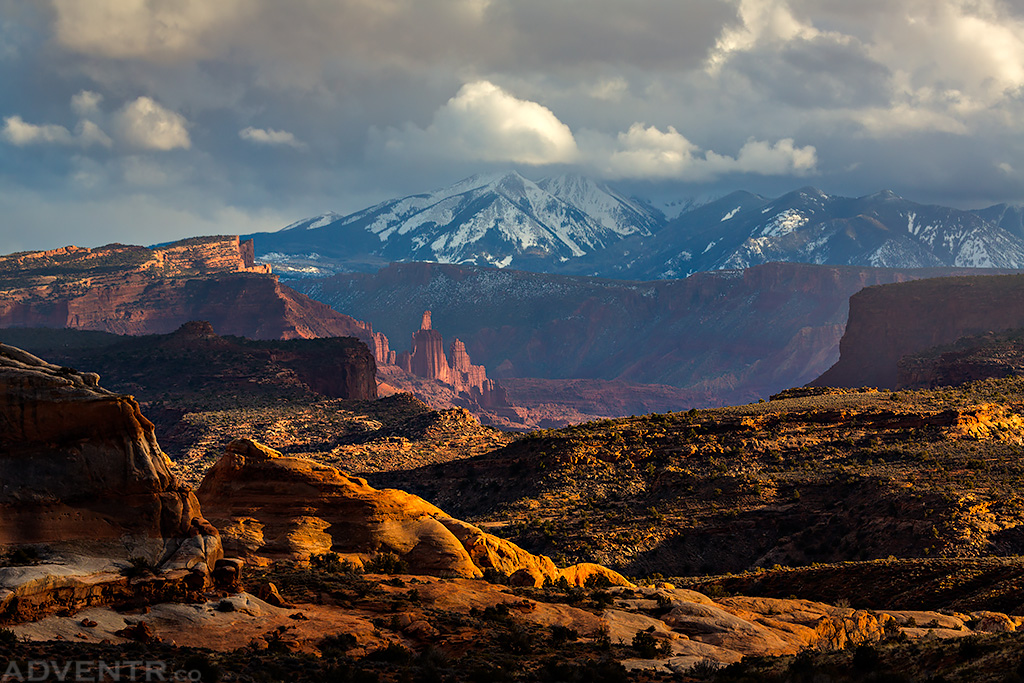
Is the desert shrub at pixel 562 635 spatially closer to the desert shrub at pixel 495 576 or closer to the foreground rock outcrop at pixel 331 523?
the desert shrub at pixel 495 576

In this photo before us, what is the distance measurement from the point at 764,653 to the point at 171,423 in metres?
108

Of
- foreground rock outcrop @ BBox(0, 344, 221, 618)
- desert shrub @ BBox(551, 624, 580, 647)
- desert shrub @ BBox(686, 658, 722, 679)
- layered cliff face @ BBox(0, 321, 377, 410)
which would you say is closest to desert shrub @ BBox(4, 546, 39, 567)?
foreground rock outcrop @ BBox(0, 344, 221, 618)

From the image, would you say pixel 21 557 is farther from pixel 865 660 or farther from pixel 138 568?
pixel 865 660

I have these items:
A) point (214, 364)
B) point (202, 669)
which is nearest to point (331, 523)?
point (202, 669)

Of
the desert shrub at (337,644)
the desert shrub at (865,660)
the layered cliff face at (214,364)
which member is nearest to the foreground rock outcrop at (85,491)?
the desert shrub at (337,644)

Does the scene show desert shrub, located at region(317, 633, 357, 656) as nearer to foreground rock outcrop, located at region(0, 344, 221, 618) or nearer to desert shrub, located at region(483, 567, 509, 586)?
foreground rock outcrop, located at region(0, 344, 221, 618)

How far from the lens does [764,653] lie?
34.1 m

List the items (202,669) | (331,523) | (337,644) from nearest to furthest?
(202,669)
(337,644)
(331,523)

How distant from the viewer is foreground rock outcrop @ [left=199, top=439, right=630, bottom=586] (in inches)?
1688

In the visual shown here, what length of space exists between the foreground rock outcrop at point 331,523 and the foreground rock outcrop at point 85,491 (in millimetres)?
9394

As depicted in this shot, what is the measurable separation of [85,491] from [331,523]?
14.5 m

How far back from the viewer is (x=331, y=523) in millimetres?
44625

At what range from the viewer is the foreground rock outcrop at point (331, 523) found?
42.9 m

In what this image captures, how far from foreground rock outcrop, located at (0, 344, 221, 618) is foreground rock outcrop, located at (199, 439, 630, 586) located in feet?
30.8
